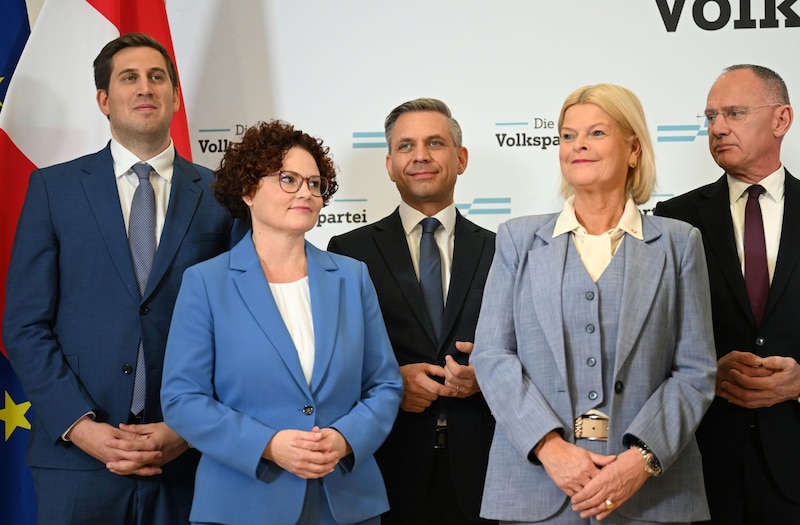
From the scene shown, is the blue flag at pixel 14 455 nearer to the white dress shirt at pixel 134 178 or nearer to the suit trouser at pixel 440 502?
the white dress shirt at pixel 134 178

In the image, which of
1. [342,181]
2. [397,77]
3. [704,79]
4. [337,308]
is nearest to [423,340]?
[337,308]

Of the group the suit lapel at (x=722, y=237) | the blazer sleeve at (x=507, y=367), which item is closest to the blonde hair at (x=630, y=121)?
the blazer sleeve at (x=507, y=367)

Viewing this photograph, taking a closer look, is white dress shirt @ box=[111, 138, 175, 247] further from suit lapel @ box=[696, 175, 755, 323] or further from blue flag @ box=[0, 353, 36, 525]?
suit lapel @ box=[696, 175, 755, 323]

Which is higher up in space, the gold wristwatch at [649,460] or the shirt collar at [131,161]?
the shirt collar at [131,161]

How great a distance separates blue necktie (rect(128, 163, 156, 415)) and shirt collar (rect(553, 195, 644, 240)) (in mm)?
1364

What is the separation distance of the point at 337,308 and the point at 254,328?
10.2 inches

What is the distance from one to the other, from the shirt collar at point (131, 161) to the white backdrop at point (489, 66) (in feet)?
3.22

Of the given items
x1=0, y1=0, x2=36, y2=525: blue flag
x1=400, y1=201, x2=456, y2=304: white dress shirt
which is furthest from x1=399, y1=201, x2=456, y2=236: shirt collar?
x1=0, y1=0, x2=36, y2=525: blue flag

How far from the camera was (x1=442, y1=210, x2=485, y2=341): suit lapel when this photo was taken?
3342mm

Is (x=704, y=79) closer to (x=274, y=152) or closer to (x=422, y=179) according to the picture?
(x=422, y=179)

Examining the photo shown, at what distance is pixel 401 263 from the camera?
3.46m

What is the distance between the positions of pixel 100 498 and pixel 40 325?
0.59 metres

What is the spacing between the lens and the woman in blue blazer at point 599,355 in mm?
2590

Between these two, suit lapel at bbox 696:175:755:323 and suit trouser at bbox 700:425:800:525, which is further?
suit lapel at bbox 696:175:755:323
